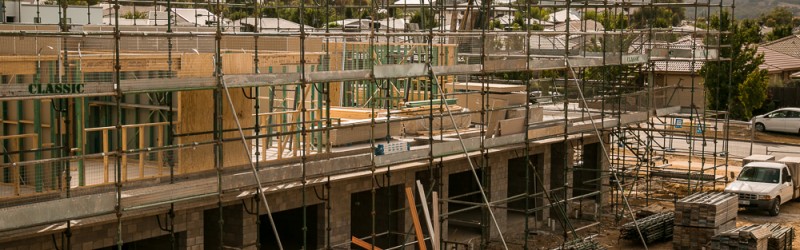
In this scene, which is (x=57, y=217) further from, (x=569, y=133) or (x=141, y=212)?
(x=569, y=133)

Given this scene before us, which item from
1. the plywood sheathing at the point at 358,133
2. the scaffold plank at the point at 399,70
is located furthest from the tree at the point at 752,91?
the scaffold plank at the point at 399,70

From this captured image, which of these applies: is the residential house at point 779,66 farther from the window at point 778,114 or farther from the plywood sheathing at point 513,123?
the plywood sheathing at point 513,123

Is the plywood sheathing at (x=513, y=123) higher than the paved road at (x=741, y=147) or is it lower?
higher

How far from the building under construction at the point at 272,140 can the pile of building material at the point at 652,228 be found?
104 centimetres

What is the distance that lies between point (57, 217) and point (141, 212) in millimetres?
1691

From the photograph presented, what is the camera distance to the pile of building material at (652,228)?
24578 millimetres

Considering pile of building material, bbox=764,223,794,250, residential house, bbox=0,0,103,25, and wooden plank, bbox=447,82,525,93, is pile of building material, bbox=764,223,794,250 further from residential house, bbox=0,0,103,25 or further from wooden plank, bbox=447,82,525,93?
residential house, bbox=0,0,103,25

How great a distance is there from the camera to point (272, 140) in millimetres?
22094

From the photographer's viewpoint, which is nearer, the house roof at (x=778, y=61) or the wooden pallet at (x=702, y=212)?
the wooden pallet at (x=702, y=212)

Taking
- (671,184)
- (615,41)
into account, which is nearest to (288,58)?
(615,41)

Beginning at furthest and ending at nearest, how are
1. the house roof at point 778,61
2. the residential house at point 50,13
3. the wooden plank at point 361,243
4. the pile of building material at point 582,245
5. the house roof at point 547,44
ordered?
the house roof at point 778,61
the residential house at point 50,13
the house roof at point 547,44
the pile of building material at point 582,245
the wooden plank at point 361,243

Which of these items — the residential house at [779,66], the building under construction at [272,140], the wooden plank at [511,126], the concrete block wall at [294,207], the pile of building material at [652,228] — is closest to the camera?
the building under construction at [272,140]

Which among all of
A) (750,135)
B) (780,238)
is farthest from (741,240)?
(750,135)

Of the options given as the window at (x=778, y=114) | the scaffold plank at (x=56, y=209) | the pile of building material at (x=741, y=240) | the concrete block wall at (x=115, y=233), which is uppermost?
the scaffold plank at (x=56, y=209)
